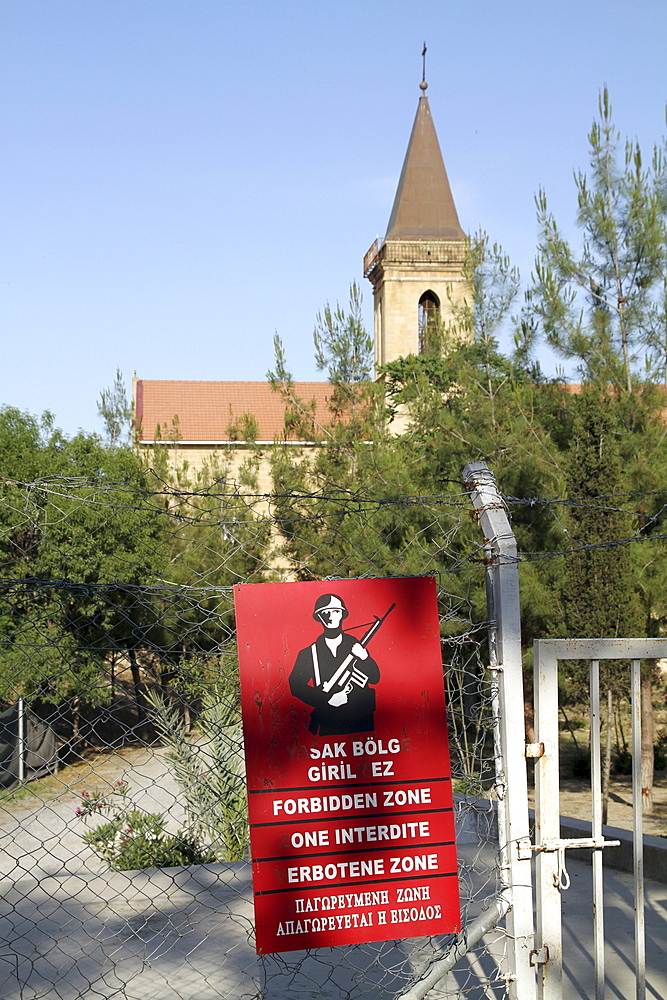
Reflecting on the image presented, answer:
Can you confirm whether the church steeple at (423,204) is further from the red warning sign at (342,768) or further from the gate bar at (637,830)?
the red warning sign at (342,768)

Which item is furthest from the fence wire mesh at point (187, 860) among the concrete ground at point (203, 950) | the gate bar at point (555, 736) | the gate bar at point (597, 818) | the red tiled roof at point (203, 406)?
the red tiled roof at point (203, 406)

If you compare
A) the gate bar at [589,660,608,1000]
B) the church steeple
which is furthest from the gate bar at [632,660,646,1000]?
the church steeple

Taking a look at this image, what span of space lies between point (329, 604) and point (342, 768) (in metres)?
0.41

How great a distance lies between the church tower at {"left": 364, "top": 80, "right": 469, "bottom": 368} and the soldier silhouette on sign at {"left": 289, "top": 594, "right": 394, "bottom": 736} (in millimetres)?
28077

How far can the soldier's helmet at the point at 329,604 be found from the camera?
2322 millimetres

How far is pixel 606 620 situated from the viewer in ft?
33.4

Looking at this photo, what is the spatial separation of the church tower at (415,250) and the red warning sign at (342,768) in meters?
28.1

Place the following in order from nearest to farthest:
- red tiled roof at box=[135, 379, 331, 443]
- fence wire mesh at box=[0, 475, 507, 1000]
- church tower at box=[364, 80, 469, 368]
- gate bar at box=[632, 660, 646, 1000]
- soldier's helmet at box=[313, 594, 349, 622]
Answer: soldier's helmet at box=[313, 594, 349, 622]
gate bar at box=[632, 660, 646, 1000]
fence wire mesh at box=[0, 475, 507, 1000]
red tiled roof at box=[135, 379, 331, 443]
church tower at box=[364, 80, 469, 368]

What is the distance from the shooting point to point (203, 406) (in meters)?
28.8

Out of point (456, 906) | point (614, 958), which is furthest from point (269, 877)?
point (614, 958)

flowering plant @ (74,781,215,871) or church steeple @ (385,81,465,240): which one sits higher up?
church steeple @ (385,81,465,240)

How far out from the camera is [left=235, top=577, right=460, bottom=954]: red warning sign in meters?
2.20

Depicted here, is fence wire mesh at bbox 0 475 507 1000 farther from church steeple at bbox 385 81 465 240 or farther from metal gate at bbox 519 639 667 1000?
church steeple at bbox 385 81 465 240

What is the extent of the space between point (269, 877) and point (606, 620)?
340 inches
